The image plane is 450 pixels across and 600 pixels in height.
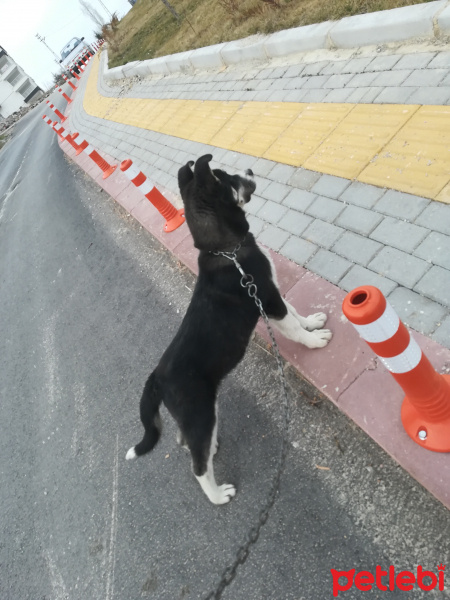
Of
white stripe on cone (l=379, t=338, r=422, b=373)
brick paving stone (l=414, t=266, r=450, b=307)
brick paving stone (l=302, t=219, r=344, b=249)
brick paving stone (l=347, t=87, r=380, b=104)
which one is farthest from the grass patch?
white stripe on cone (l=379, t=338, r=422, b=373)

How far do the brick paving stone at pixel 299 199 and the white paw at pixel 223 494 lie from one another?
9.14 feet

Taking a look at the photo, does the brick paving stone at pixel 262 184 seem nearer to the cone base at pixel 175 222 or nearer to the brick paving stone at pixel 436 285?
the cone base at pixel 175 222

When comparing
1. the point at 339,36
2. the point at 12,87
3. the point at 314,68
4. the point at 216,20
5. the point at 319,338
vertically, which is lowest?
the point at 319,338

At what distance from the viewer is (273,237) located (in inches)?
174

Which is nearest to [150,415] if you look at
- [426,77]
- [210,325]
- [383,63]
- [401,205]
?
[210,325]

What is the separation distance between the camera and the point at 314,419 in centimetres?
307

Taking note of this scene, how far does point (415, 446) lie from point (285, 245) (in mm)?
2346

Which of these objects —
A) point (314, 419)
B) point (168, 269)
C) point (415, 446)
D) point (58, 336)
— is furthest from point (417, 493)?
point (58, 336)

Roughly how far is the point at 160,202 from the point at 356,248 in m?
3.28

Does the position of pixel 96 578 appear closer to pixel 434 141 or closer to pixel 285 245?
pixel 285 245

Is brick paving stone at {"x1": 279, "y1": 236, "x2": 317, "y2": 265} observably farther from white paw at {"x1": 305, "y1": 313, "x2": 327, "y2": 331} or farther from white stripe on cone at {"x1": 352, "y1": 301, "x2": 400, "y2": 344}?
white stripe on cone at {"x1": 352, "y1": 301, "x2": 400, "y2": 344}

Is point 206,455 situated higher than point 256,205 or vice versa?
point 206,455

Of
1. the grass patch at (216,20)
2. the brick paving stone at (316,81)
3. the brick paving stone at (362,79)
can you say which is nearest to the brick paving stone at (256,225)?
the brick paving stone at (362,79)

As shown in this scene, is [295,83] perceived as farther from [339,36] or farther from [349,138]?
[349,138]
